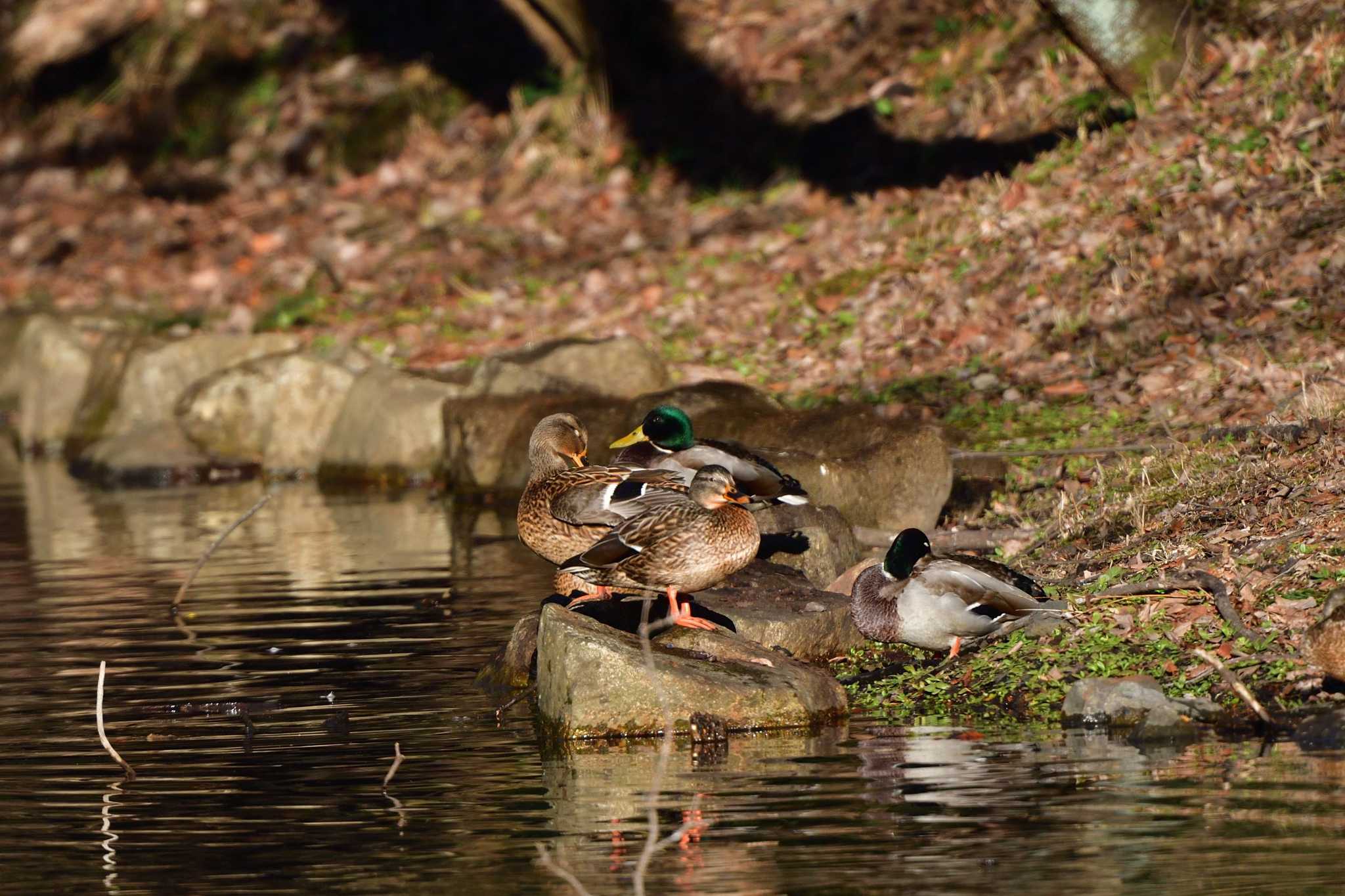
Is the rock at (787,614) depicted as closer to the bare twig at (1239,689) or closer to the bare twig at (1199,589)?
the bare twig at (1199,589)

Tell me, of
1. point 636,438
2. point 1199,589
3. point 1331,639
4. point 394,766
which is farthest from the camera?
point 636,438

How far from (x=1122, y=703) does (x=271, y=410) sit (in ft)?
44.9

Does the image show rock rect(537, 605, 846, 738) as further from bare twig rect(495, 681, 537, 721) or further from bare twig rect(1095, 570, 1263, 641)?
bare twig rect(1095, 570, 1263, 641)

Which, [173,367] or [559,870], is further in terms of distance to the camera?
[173,367]

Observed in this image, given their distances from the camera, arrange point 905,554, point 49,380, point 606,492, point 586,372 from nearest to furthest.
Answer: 1. point 905,554
2. point 606,492
3. point 586,372
4. point 49,380

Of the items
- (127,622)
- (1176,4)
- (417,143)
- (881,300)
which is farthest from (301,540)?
(417,143)

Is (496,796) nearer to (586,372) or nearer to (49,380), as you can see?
(586,372)

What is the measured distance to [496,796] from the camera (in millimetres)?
7176

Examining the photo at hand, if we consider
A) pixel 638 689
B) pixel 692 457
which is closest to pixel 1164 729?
pixel 638 689

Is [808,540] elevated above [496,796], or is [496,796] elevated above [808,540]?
[808,540]

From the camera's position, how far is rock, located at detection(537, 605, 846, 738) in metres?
8.09

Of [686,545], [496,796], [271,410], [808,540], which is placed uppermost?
[271,410]

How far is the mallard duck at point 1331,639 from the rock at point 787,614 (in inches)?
97.8

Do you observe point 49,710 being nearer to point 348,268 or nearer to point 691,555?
point 691,555
